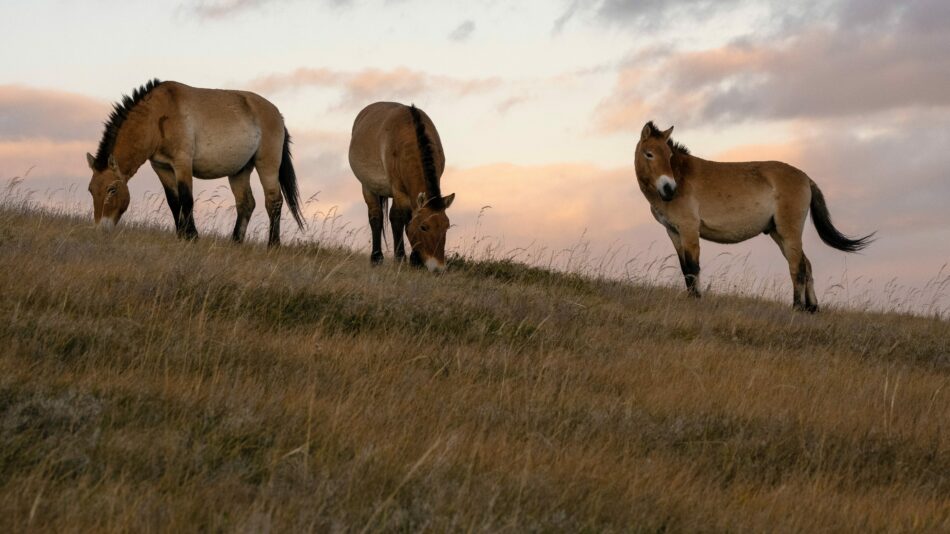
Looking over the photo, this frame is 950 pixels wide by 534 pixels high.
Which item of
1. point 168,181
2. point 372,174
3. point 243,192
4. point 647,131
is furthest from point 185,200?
point 647,131

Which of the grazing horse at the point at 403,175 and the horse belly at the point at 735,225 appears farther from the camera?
the horse belly at the point at 735,225

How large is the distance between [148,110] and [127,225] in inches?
66.1

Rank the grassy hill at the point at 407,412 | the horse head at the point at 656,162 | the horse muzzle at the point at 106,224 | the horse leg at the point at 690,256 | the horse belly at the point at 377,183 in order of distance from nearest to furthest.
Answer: the grassy hill at the point at 407,412 < the horse muzzle at the point at 106,224 < the horse head at the point at 656,162 < the horse leg at the point at 690,256 < the horse belly at the point at 377,183

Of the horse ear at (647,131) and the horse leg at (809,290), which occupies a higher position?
the horse ear at (647,131)

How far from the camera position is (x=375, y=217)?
→ 14.6 metres

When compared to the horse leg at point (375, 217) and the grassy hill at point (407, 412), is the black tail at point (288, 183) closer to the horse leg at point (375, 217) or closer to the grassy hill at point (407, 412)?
the horse leg at point (375, 217)

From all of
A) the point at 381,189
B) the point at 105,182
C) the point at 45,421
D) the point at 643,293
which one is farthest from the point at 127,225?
the point at 45,421

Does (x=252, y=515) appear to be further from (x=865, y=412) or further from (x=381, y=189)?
(x=381, y=189)

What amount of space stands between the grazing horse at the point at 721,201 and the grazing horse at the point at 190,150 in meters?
5.34

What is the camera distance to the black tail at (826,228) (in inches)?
588

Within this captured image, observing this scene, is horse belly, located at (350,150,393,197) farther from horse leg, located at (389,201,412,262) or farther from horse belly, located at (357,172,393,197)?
horse leg, located at (389,201,412,262)

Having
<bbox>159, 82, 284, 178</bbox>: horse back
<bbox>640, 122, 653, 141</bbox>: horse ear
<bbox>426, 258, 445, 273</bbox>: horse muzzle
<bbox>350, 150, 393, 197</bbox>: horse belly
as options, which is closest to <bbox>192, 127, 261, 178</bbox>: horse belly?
<bbox>159, 82, 284, 178</bbox>: horse back

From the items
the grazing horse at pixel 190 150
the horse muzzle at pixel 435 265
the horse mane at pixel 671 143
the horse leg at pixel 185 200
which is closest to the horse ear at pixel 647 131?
the horse mane at pixel 671 143

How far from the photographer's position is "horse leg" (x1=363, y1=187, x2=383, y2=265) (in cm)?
1428
